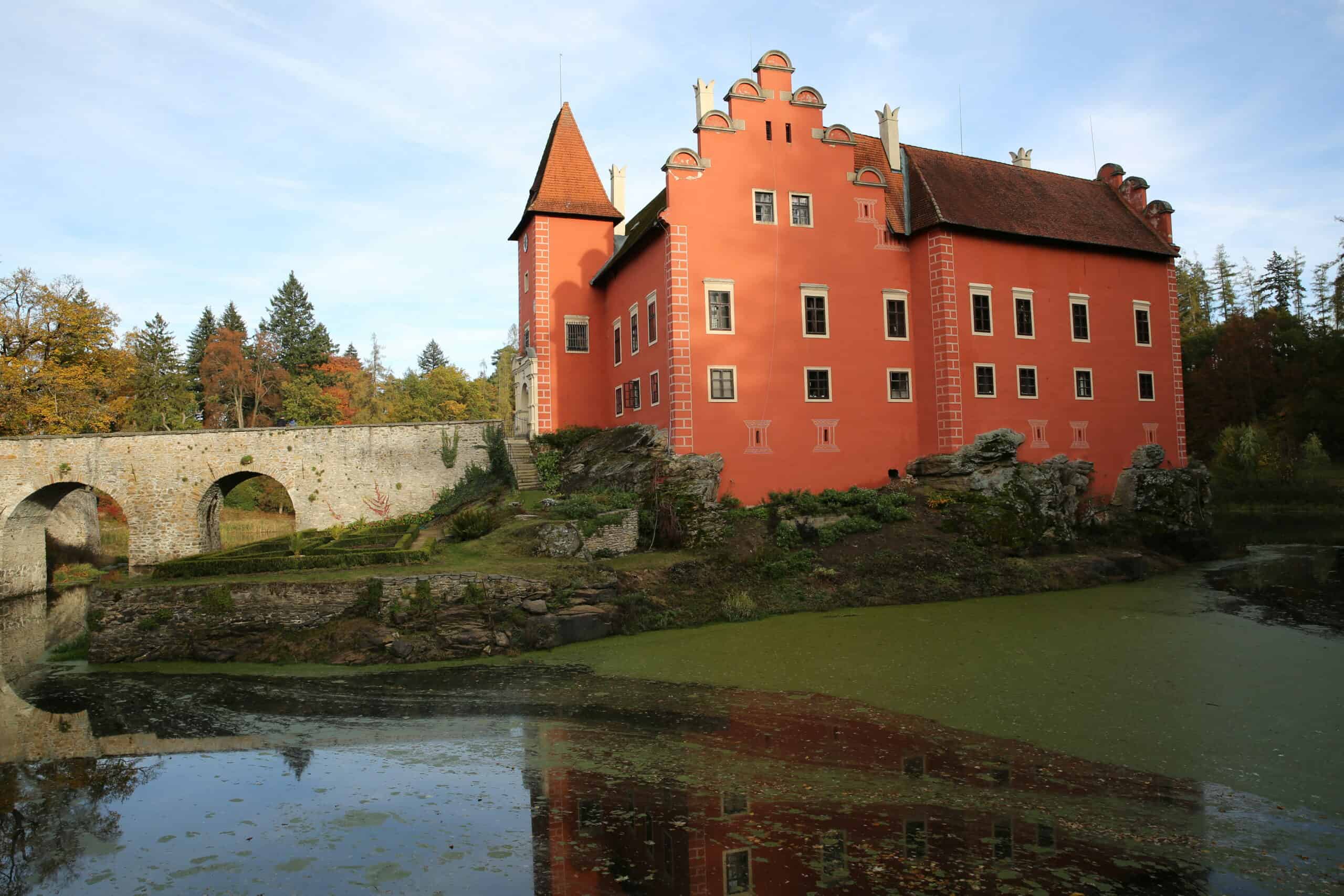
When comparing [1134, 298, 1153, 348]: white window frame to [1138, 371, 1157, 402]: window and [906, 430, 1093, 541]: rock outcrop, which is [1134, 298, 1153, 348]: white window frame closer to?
[1138, 371, 1157, 402]: window

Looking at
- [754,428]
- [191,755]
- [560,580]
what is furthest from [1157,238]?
[191,755]

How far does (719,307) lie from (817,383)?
3569 mm

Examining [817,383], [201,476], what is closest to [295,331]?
[201,476]

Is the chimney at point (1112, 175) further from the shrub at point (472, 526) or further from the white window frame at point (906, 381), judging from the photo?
the shrub at point (472, 526)

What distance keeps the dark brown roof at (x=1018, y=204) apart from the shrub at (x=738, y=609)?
1297 centimetres

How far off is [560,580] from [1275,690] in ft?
36.9

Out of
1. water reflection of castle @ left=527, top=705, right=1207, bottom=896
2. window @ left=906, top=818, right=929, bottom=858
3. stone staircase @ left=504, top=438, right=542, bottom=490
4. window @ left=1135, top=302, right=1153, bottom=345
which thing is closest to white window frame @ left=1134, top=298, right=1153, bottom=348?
window @ left=1135, top=302, right=1153, bottom=345

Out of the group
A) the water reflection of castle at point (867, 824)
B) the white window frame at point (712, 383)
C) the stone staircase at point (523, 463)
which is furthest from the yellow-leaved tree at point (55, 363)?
the water reflection of castle at point (867, 824)

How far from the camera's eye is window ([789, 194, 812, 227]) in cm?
2298

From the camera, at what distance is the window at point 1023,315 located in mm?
24391

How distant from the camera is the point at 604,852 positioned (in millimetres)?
6324

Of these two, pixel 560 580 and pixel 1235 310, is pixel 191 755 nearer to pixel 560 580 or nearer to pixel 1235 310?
pixel 560 580

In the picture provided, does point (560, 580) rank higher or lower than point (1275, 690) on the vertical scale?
higher

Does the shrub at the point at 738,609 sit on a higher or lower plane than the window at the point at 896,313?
lower
